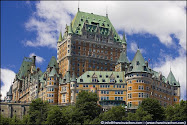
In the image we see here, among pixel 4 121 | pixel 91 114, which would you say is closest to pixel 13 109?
pixel 4 121

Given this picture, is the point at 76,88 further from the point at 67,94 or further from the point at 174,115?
the point at 174,115

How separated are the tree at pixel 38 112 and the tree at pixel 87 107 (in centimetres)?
1534

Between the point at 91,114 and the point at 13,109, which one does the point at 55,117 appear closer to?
the point at 91,114

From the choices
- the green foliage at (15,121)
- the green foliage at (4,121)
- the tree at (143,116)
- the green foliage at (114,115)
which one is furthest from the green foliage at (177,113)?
the green foliage at (4,121)

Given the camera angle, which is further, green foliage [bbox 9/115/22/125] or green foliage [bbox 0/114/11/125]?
green foliage [bbox 9/115/22/125]

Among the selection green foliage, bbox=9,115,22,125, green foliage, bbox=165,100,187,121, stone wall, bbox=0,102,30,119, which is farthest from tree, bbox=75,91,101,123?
stone wall, bbox=0,102,30,119

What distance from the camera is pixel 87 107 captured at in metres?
174

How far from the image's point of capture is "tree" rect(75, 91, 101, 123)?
170000mm

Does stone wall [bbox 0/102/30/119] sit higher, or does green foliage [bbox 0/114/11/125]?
stone wall [bbox 0/102/30/119]

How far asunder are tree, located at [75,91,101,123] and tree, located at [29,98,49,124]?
604 inches

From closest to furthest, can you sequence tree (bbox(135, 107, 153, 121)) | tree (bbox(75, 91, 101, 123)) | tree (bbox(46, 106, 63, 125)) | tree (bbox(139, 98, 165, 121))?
tree (bbox(135, 107, 153, 121)) < tree (bbox(46, 106, 63, 125)) < tree (bbox(139, 98, 165, 121)) < tree (bbox(75, 91, 101, 123))

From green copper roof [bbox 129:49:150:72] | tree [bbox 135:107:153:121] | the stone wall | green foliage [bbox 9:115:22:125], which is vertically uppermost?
green copper roof [bbox 129:49:150:72]

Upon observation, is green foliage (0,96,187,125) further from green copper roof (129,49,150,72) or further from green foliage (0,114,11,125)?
green copper roof (129,49,150,72)

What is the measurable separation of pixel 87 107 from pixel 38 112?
2153 centimetres
